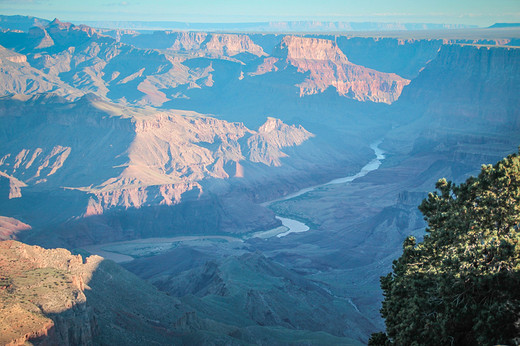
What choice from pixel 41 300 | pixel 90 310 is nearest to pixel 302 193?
pixel 90 310

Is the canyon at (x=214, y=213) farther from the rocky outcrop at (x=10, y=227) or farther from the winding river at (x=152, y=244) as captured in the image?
the winding river at (x=152, y=244)

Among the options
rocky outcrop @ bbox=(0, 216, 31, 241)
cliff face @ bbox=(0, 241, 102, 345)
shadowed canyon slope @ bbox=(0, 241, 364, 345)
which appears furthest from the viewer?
rocky outcrop @ bbox=(0, 216, 31, 241)

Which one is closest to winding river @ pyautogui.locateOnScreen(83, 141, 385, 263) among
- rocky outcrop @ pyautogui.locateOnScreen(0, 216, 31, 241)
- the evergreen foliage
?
rocky outcrop @ pyautogui.locateOnScreen(0, 216, 31, 241)

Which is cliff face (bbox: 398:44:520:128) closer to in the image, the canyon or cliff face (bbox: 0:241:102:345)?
the canyon

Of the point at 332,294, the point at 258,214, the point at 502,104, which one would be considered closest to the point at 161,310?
the point at 332,294

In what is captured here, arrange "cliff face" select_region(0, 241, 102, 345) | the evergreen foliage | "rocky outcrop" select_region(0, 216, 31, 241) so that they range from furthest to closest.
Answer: "rocky outcrop" select_region(0, 216, 31, 241), "cliff face" select_region(0, 241, 102, 345), the evergreen foliage

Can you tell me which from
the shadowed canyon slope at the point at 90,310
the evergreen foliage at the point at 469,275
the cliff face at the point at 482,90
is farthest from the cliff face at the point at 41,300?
the cliff face at the point at 482,90

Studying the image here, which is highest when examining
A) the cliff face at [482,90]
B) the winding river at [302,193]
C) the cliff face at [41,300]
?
the cliff face at [482,90]

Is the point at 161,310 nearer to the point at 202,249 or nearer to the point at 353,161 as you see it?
the point at 202,249
